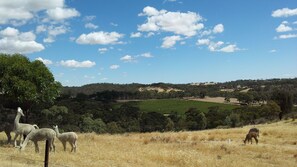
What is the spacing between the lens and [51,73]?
84.3 feet

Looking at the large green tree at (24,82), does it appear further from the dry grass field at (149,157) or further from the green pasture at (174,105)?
the green pasture at (174,105)

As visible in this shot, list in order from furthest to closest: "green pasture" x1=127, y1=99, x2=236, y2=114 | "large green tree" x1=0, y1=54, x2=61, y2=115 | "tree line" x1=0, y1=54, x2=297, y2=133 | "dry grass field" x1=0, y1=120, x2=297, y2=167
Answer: "green pasture" x1=127, y1=99, x2=236, y2=114 → "tree line" x1=0, y1=54, x2=297, y2=133 → "large green tree" x1=0, y1=54, x2=61, y2=115 → "dry grass field" x1=0, y1=120, x2=297, y2=167

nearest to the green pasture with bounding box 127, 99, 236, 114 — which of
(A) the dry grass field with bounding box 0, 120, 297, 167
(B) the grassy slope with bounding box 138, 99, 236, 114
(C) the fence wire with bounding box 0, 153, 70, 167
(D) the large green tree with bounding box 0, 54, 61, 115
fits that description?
(B) the grassy slope with bounding box 138, 99, 236, 114

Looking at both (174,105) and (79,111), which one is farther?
(174,105)

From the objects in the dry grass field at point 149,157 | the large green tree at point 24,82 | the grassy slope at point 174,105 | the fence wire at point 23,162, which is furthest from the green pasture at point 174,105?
the fence wire at point 23,162

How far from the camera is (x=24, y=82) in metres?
23.6

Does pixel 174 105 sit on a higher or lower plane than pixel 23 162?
lower

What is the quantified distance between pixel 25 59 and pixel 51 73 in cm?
182

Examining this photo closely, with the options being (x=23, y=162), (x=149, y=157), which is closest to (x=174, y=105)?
(x=149, y=157)

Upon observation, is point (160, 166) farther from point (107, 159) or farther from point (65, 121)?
point (65, 121)

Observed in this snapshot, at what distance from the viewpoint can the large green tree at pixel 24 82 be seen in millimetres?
23438

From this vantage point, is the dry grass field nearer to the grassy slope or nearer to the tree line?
the tree line

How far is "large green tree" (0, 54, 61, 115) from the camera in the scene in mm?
23438

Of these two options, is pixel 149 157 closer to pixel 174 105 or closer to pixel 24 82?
pixel 24 82
